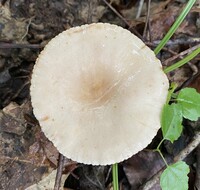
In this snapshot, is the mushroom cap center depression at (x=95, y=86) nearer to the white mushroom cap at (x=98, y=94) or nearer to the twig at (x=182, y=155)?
the white mushroom cap at (x=98, y=94)

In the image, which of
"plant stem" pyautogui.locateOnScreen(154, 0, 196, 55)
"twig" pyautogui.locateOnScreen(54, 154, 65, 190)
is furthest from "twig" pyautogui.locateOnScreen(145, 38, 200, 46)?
"twig" pyautogui.locateOnScreen(54, 154, 65, 190)

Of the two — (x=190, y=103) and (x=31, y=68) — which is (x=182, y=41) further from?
(x=31, y=68)

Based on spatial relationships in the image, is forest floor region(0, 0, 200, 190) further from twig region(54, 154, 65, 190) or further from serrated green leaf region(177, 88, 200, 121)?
serrated green leaf region(177, 88, 200, 121)

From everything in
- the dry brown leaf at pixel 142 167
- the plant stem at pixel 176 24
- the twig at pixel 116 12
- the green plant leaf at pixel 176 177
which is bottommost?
the dry brown leaf at pixel 142 167

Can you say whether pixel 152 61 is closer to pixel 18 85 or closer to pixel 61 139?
pixel 61 139

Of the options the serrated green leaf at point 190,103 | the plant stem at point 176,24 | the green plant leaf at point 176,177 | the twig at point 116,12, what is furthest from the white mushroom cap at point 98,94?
the twig at point 116,12

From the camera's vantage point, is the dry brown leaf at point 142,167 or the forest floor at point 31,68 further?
the dry brown leaf at point 142,167
